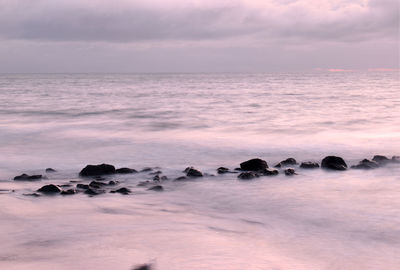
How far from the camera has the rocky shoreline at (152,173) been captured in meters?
7.30

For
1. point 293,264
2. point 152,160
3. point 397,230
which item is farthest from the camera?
point 152,160

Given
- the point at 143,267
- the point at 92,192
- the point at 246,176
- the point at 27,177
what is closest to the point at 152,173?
the point at 246,176

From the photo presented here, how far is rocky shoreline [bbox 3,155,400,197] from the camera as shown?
7.30 meters

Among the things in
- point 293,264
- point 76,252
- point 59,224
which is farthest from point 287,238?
point 59,224

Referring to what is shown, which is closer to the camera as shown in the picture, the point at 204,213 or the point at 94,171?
the point at 204,213

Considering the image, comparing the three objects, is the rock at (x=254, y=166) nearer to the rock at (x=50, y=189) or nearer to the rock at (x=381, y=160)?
the rock at (x=381, y=160)

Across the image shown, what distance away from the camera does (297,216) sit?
250 inches

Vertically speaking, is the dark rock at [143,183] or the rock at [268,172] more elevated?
the rock at [268,172]

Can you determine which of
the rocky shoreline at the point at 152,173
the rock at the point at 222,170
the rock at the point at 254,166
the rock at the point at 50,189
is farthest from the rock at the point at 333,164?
the rock at the point at 50,189

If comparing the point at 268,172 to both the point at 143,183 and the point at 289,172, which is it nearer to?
the point at 289,172

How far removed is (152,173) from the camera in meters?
8.98

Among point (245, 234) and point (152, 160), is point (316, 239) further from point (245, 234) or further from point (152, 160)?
point (152, 160)

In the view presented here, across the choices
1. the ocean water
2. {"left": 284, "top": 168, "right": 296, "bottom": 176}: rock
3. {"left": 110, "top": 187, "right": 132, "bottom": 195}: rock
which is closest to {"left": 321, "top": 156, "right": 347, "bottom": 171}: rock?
the ocean water

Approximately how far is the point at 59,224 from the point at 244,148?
7.68 m
